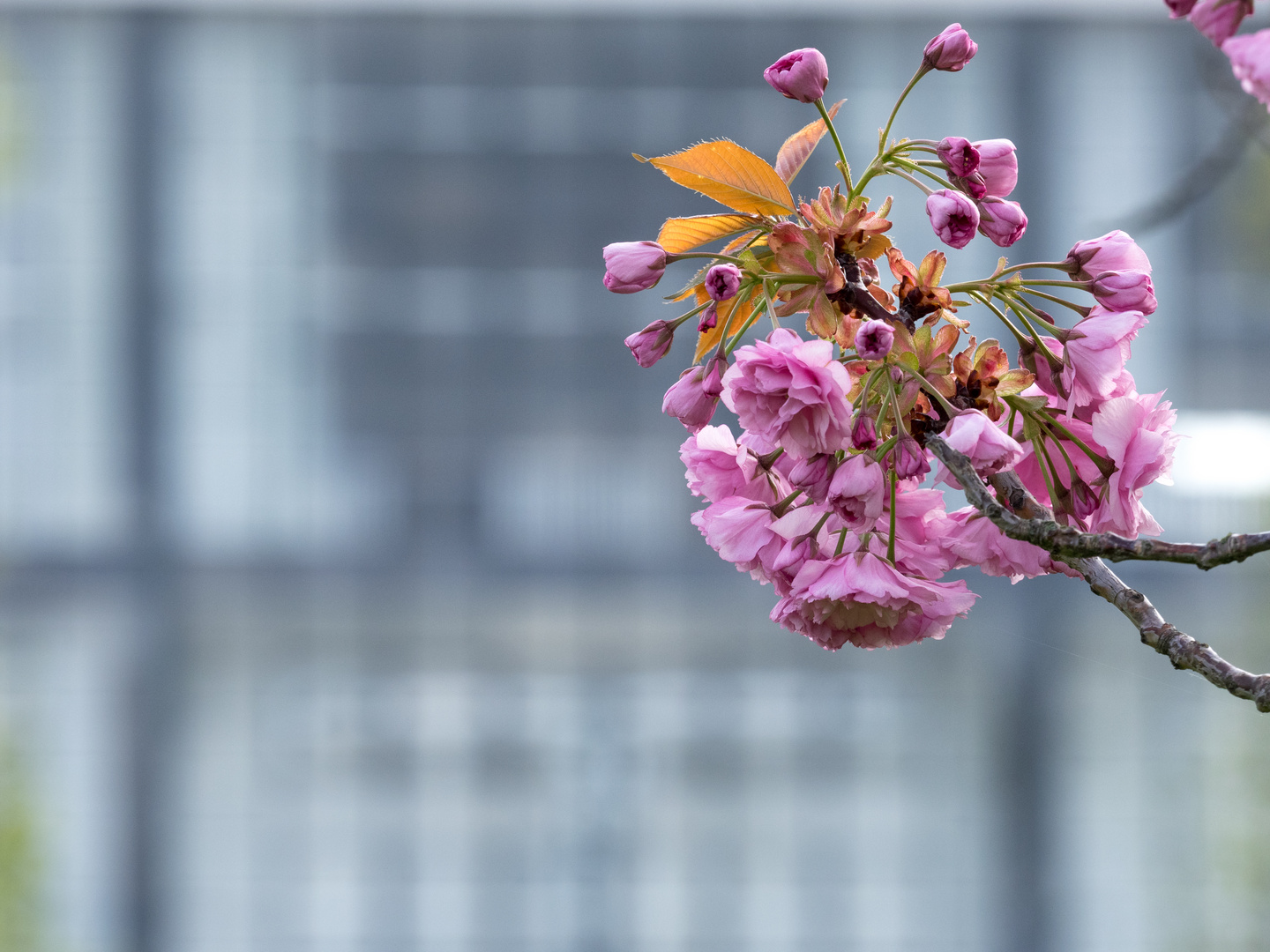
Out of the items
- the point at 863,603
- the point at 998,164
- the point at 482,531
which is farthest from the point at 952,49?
the point at 482,531

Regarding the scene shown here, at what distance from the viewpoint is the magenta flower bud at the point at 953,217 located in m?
0.25

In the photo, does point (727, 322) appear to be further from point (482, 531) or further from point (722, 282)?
point (482, 531)

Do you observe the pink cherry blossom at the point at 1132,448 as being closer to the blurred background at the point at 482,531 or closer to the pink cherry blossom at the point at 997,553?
the pink cherry blossom at the point at 997,553

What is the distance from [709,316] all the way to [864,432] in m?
0.04

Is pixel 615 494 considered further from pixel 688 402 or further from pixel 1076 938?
pixel 688 402

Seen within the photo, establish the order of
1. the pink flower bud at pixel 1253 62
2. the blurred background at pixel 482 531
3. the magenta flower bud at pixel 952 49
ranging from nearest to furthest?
the pink flower bud at pixel 1253 62, the magenta flower bud at pixel 952 49, the blurred background at pixel 482 531

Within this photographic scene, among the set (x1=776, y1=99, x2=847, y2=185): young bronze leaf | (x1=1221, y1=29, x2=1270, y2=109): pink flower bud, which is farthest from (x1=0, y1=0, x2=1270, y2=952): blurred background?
(x1=1221, y1=29, x2=1270, y2=109): pink flower bud

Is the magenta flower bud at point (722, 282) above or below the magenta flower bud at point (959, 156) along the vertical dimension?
below

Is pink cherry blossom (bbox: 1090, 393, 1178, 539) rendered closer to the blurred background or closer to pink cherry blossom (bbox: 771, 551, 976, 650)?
pink cherry blossom (bbox: 771, 551, 976, 650)

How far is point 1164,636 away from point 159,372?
183 inches

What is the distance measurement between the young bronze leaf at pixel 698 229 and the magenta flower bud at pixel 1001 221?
51mm

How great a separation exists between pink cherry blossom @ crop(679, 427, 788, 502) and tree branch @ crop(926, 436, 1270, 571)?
0.16ft

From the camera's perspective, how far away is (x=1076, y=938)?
4.45 meters

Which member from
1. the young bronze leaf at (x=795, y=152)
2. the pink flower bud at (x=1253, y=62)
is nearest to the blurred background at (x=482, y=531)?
the young bronze leaf at (x=795, y=152)
